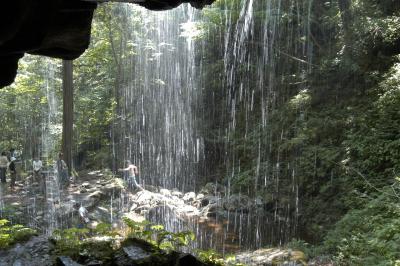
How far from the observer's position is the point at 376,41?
14.2 metres

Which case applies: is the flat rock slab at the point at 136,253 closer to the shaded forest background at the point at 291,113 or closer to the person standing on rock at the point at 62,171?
the shaded forest background at the point at 291,113

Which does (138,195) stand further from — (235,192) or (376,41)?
(376,41)

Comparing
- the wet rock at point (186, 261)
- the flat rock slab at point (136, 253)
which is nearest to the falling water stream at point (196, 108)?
the flat rock slab at point (136, 253)

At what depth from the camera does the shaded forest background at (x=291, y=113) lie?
11562 mm

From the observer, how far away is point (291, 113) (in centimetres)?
1733

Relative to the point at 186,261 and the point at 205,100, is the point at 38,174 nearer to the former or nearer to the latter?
the point at 205,100

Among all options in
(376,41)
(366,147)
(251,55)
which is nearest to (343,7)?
(376,41)

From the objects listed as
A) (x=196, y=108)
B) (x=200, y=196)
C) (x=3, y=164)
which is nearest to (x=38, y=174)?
(x=3, y=164)

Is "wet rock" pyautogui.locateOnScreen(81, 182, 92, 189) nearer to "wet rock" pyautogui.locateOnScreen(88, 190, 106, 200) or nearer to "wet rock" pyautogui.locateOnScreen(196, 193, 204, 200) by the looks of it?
"wet rock" pyautogui.locateOnScreen(88, 190, 106, 200)

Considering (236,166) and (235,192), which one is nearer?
(235,192)

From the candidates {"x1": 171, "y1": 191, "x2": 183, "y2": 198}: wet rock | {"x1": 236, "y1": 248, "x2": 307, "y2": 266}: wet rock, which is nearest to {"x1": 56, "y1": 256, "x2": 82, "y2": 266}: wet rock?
{"x1": 236, "y1": 248, "x2": 307, "y2": 266}: wet rock

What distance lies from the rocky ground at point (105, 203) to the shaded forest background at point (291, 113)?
1.33 metres

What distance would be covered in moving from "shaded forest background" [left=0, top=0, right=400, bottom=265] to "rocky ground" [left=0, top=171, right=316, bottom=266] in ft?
4.38

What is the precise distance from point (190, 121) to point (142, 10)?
21.8 feet
